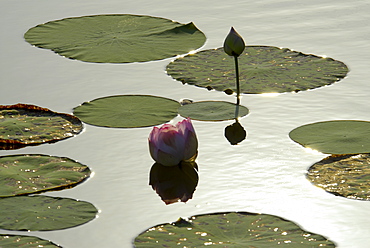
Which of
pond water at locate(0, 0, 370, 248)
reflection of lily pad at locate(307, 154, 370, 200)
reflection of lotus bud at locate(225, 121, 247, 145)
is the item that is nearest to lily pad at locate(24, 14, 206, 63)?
pond water at locate(0, 0, 370, 248)

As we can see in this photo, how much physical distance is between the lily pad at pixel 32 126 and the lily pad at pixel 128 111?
0.12 metres

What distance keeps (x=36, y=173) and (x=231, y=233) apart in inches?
38.9

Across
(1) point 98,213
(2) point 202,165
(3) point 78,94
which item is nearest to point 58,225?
(1) point 98,213

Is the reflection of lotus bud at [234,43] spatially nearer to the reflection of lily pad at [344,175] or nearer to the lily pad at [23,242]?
the reflection of lily pad at [344,175]

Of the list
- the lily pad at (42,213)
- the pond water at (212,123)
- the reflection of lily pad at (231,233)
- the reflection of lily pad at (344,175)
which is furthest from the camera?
the reflection of lily pad at (344,175)

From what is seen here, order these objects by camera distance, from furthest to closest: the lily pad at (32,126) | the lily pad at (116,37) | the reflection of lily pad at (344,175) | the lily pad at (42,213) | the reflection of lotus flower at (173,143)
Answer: the lily pad at (116,37) < the lily pad at (32,126) < the reflection of lotus flower at (173,143) < the reflection of lily pad at (344,175) < the lily pad at (42,213)

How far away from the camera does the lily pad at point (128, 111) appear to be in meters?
4.51

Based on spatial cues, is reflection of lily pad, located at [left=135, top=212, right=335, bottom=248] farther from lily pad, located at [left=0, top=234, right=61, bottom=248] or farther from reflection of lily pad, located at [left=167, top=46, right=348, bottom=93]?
reflection of lily pad, located at [left=167, top=46, right=348, bottom=93]

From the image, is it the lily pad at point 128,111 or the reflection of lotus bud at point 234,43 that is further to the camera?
the reflection of lotus bud at point 234,43

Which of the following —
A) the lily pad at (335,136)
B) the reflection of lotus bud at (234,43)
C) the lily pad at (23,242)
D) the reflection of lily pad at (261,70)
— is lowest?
the lily pad at (23,242)

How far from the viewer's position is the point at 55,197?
364 centimetres

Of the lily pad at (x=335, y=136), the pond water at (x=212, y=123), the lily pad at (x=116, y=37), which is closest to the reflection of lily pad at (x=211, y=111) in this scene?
the pond water at (x=212, y=123)

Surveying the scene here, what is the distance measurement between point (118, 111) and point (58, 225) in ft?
4.33

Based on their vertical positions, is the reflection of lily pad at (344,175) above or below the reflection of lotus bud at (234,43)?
below
